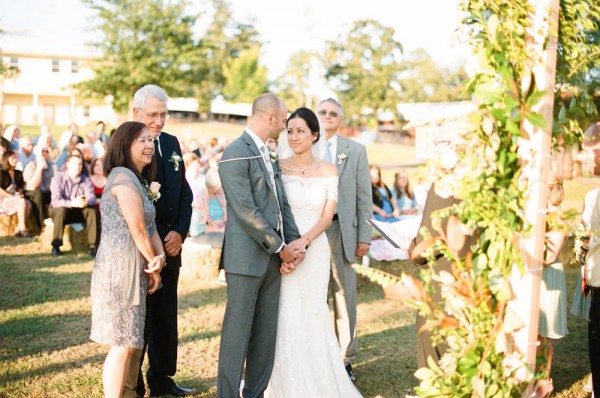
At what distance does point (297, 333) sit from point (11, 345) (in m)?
3.03

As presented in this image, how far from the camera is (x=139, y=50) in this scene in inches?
1414

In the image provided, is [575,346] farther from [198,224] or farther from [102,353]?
[198,224]

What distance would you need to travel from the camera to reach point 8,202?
1256 centimetres

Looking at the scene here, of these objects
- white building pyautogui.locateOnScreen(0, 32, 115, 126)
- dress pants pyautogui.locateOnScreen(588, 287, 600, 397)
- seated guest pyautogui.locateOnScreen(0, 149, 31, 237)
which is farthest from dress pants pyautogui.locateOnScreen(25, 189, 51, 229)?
white building pyautogui.locateOnScreen(0, 32, 115, 126)

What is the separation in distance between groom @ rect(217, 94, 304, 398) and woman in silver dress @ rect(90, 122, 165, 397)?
62 centimetres

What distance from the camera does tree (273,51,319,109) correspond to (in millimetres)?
62719

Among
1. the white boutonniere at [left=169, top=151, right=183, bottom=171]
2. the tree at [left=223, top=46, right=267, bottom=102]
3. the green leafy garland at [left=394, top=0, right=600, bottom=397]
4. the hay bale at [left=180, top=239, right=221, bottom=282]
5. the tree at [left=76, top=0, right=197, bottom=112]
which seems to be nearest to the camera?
the green leafy garland at [left=394, top=0, right=600, bottom=397]

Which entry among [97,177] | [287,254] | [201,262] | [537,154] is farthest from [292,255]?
[97,177]

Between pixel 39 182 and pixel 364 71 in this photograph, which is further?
pixel 364 71

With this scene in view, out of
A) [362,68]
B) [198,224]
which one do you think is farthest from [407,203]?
[362,68]

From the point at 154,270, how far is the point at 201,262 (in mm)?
5564

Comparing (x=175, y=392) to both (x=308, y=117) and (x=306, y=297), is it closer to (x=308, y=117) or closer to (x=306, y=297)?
(x=306, y=297)

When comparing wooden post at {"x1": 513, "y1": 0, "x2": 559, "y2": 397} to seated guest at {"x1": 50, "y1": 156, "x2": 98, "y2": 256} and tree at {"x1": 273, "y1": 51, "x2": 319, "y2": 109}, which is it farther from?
tree at {"x1": 273, "y1": 51, "x2": 319, "y2": 109}

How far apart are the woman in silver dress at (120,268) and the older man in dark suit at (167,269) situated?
0.78 meters
